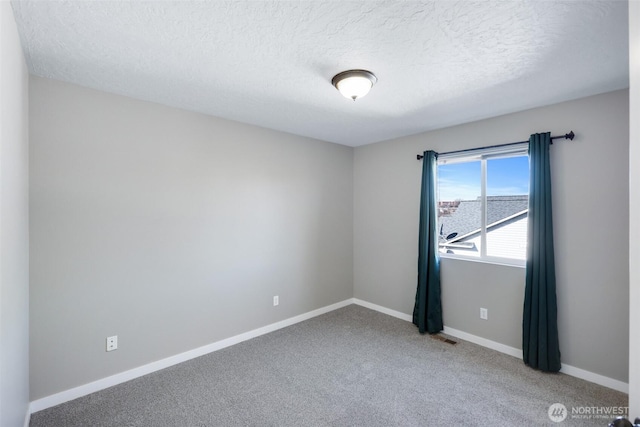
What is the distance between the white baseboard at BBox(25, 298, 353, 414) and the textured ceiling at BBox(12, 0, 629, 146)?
2382 millimetres

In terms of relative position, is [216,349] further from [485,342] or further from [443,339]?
[485,342]

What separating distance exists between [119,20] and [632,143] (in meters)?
2.29

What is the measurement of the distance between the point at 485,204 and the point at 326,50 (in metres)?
2.47

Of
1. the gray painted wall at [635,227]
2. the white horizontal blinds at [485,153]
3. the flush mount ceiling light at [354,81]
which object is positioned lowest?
the gray painted wall at [635,227]

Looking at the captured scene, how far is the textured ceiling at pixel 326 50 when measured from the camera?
4.98 feet

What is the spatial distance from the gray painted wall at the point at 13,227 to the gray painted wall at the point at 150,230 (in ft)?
0.53

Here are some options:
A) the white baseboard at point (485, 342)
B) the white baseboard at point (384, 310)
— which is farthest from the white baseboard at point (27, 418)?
the white baseboard at point (485, 342)

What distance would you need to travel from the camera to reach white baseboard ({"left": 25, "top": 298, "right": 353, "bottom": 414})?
2.25m

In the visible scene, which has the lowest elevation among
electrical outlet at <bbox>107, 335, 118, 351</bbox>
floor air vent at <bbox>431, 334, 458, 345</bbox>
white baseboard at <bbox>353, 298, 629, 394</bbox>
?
floor air vent at <bbox>431, 334, 458, 345</bbox>

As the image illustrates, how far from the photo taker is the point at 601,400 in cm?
235

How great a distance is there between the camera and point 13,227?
1610mm

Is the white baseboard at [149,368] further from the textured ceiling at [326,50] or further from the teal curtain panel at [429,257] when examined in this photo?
the textured ceiling at [326,50]

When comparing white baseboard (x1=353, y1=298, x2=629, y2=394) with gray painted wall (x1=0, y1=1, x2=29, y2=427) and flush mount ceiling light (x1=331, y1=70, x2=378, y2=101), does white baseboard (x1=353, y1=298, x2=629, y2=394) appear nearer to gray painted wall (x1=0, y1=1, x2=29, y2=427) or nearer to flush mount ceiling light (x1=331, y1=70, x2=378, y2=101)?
flush mount ceiling light (x1=331, y1=70, x2=378, y2=101)

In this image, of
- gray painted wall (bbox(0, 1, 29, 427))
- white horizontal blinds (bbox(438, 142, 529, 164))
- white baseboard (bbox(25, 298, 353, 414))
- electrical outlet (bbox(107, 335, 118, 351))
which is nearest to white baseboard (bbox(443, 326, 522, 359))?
white baseboard (bbox(25, 298, 353, 414))
